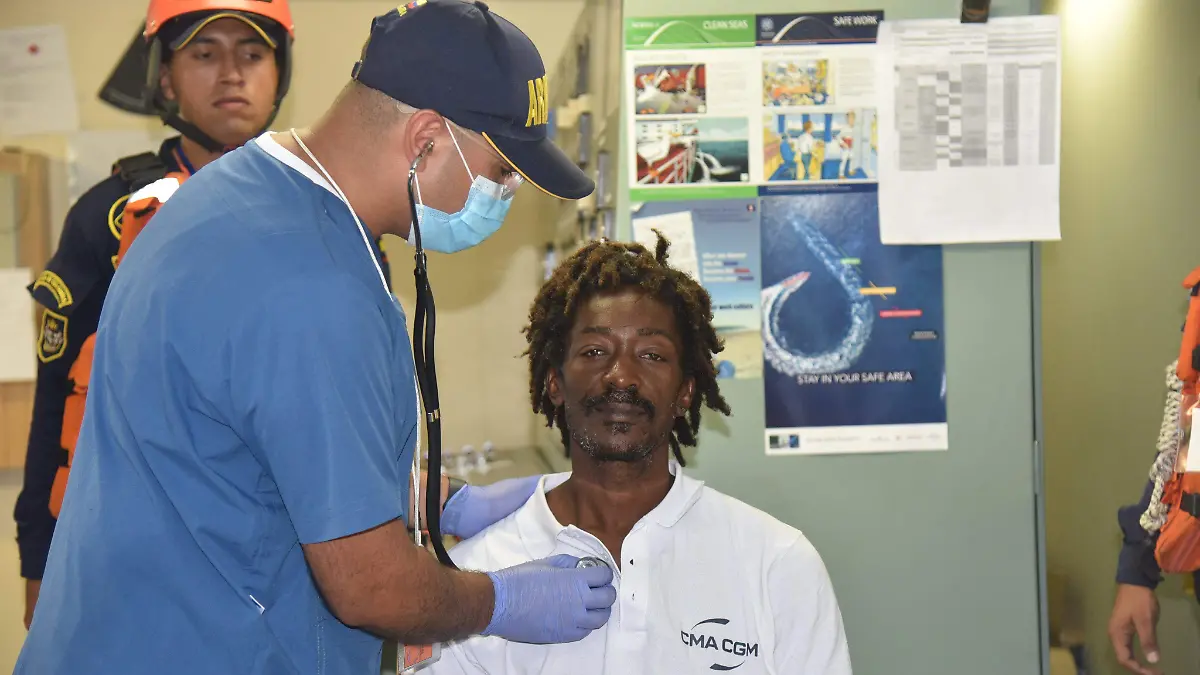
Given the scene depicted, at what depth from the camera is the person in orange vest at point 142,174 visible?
190 cm

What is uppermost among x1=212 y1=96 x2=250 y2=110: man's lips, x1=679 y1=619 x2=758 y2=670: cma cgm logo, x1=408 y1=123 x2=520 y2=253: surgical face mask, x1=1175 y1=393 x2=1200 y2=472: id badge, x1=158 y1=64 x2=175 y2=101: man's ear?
x1=158 y1=64 x2=175 y2=101: man's ear

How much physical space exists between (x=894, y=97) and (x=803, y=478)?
75 centimetres

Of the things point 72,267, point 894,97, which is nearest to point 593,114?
point 894,97

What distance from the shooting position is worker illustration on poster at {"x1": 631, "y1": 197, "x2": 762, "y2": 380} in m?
1.93

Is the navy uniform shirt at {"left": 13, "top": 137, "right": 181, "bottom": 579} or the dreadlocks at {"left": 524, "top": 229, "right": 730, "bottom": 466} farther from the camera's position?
the navy uniform shirt at {"left": 13, "top": 137, "right": 181, "bottom": 579}

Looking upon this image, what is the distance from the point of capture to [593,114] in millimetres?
2412

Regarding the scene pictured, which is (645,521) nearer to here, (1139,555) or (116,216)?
(1139,555)

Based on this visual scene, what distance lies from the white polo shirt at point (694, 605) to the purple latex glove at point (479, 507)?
3.5 inches

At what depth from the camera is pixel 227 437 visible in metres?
1.07

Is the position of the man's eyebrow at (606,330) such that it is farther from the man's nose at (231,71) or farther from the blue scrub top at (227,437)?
the man's nose at (231,71)

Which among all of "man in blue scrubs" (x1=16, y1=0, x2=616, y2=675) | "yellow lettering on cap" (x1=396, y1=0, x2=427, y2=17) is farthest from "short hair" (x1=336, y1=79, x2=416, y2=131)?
"yellow lettering on cap" (x1=396, y1=0, x2=427, y2=17)

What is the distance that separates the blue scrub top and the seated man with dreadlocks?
0.56 m

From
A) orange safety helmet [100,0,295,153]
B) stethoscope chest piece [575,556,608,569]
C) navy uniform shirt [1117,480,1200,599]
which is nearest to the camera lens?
stethoscope chest piece [575,556,608,569]

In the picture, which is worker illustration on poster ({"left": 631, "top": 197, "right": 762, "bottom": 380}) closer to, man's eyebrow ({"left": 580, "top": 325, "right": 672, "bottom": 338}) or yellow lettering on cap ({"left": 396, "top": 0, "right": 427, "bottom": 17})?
man's eyebrow ({"left": 580, "top": 325, "right": 672, "bottom": 338})
